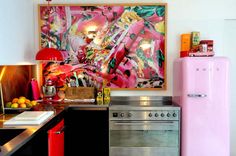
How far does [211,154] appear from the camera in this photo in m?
2.69

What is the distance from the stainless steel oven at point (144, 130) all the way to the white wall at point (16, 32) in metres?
1.23

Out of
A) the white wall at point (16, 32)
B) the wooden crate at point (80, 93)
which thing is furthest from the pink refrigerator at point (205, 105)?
the white wall at point (16, 32)

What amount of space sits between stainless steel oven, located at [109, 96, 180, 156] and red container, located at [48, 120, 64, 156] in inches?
25.5

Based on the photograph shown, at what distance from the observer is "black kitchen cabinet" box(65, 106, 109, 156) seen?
283 centimetres

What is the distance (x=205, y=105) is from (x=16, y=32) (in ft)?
7.26

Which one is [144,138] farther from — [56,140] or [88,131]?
[56,140]

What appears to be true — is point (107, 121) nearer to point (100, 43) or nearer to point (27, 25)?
point (100, 43)

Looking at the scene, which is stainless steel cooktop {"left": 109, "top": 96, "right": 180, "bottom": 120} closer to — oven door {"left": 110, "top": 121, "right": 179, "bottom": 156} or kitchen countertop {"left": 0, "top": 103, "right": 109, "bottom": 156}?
oven door {"left": 110, "top": 121, "right": 179, "bottom": 156}

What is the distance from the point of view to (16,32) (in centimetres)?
256

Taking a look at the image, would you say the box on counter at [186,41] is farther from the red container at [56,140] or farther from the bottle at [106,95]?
the red container at [56,140]

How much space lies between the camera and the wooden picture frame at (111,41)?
10.4 ft

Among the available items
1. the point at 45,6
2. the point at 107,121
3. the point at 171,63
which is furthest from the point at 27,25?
the point at 171,63

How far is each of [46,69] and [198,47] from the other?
79.7 inches

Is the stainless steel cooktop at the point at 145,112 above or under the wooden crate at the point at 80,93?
under
